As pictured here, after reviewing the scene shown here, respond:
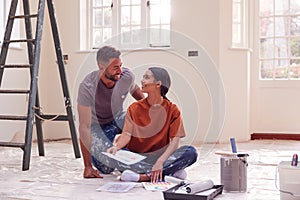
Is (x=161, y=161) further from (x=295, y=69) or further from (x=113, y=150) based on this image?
(x=295, y=69)

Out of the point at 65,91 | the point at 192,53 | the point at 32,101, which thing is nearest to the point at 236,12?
the point at 192,53

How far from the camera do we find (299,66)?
617cm

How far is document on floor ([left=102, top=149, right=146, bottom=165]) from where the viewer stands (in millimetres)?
3234

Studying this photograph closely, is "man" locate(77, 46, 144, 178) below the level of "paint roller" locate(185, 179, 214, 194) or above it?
above

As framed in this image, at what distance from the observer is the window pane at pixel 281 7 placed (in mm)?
6188

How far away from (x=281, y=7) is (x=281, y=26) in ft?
0.83

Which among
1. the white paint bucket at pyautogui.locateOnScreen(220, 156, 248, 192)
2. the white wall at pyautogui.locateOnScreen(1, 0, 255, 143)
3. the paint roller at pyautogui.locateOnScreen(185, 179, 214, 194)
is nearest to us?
the paint roller at pyautogui.locateOnScreen(185, 179, 214, 194)

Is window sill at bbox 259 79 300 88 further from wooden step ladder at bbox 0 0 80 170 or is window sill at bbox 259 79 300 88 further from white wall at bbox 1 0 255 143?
wooden step ladder at bbox 0 0 80 170

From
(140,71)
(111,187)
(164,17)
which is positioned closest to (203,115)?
(140,71)

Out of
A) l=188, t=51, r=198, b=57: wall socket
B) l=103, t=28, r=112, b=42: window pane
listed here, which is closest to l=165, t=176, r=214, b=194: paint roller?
l=188, t=51, r=198, b=57: wall socket

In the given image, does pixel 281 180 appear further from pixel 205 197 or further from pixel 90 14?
pixel 90 14

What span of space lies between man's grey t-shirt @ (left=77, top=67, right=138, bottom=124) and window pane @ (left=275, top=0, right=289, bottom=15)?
3395 mm

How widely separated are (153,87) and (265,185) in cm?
100

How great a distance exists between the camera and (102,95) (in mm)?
3404
